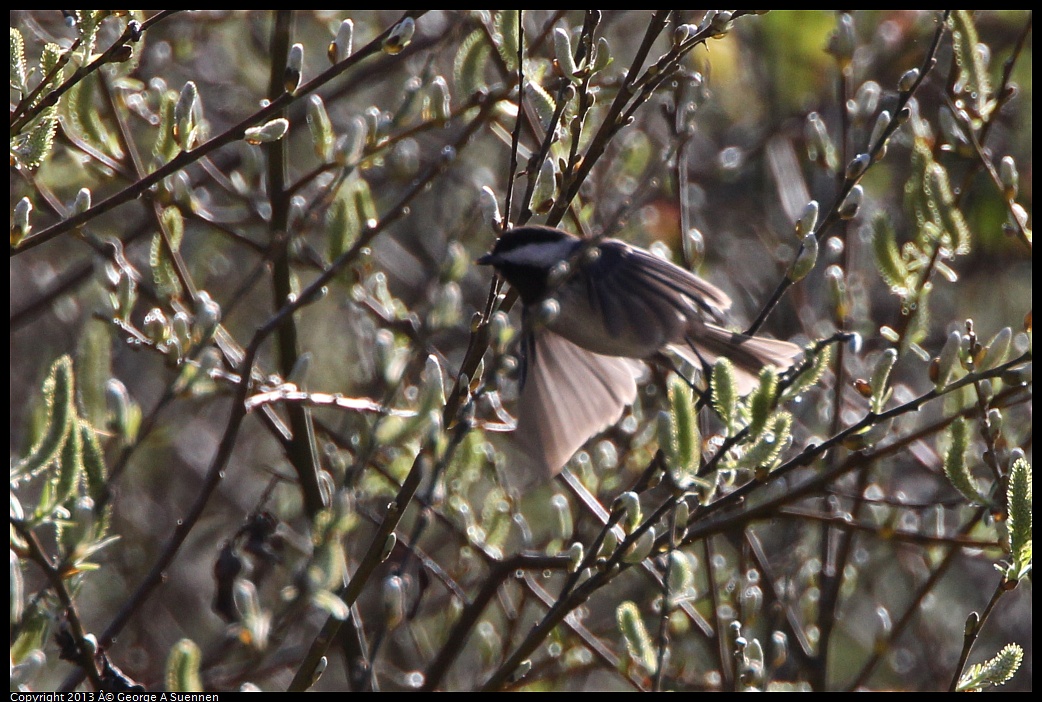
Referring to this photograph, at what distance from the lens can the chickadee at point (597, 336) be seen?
7.31ft

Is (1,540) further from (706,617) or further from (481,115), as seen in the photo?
(706,617)

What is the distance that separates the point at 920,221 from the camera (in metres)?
2.10

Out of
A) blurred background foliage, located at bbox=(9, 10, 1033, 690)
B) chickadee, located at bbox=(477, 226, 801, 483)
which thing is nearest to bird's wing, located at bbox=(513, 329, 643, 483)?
chickadee, located at bbox=(477, 226, 801, 483)

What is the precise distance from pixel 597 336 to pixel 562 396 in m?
0.20

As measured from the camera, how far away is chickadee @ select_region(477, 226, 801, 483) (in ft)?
7.31

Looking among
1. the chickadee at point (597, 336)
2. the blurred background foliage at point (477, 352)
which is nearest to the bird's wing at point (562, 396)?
the chickadee at point (597, 336)

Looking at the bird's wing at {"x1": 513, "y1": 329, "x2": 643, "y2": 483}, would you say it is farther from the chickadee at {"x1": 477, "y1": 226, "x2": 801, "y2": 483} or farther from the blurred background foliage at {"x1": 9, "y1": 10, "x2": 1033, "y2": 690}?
the blurred background foliage at {"x1": 9, "y1": 10, "x2": 1033, "y2": 690}

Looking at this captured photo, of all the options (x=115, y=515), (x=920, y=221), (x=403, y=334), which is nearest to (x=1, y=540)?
(x=403, y=334)

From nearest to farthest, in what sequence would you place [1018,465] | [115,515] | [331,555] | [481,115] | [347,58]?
[331,555]
[1018,465]
[347,58]
[481,115]
[115,515]

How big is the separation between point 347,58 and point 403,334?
0.85m

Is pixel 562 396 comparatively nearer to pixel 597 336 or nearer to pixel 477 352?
pixel 597 336

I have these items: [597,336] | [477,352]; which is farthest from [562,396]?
[477,352]

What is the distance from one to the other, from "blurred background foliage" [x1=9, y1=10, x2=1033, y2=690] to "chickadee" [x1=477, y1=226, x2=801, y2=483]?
0.13 meters

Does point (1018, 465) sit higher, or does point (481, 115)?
point (481, 115)
